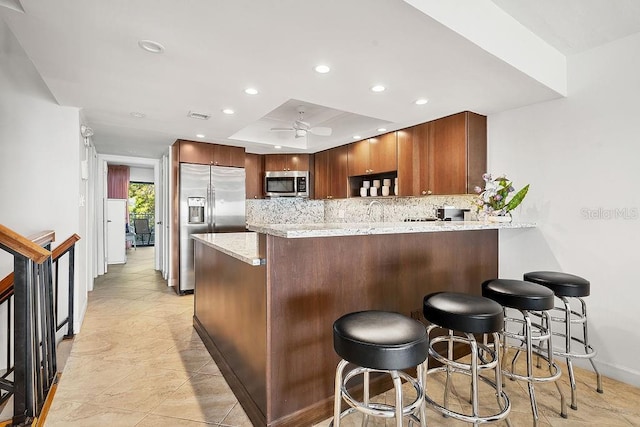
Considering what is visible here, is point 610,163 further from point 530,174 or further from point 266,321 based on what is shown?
point 266,321

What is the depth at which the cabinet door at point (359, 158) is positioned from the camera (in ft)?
15.1

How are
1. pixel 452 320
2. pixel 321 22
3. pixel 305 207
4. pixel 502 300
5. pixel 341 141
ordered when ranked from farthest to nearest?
pixel 305 207 < pixel 341 141 < pixel 502 300 < pixel 321 22 < pixel 452 320

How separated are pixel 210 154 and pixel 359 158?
2240 millimetres

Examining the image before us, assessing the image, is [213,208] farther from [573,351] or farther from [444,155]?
[573,351]

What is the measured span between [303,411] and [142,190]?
1168cm

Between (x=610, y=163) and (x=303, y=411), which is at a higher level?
(x=610, y=163)

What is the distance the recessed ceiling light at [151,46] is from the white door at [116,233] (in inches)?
264

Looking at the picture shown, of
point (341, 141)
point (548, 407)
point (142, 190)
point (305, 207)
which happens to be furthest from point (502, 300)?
point (142, 190)

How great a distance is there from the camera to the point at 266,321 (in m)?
1.75

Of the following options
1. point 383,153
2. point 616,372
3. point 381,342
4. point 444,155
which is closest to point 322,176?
point 383,153

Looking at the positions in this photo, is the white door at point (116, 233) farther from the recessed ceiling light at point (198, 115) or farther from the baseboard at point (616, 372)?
the baseboard at point (616, 372)

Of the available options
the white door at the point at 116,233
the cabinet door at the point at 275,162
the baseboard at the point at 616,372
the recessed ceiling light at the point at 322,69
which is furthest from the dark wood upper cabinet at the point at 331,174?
the white door at the point at 116,233

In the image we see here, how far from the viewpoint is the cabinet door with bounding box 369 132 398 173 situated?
164 inches

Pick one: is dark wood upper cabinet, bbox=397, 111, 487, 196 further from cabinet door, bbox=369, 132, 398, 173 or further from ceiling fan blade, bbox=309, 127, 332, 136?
ceiling fan blade, bbox=309, 127, 332, 136
